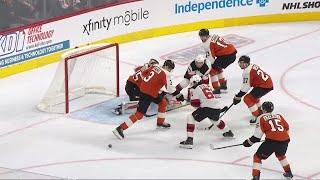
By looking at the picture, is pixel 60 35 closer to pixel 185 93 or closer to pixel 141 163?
pixel 185 93

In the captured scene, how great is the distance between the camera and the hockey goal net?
13375 millimetres

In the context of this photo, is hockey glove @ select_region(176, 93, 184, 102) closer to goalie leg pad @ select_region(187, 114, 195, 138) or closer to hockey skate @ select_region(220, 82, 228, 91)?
goalie leg pad @ select_region(187, 114, 195, 138)

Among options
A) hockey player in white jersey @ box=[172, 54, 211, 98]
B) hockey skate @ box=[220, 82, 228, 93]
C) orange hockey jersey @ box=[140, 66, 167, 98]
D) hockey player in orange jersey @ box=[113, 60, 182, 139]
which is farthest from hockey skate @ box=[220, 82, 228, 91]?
orange hockey jersey @ box=[140, 66, 167, 98]

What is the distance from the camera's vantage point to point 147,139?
39.9 feet

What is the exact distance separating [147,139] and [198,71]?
4.71 feet

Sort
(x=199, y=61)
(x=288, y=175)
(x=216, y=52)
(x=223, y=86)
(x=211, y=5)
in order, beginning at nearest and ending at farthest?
(x=288, y=175)
(x=199, y=61)
(x=216, y=52)
(x=223, y=86)
(x=211, y=5)

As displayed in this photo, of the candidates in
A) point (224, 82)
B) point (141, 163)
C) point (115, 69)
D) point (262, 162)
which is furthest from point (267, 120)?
point (115, 69)

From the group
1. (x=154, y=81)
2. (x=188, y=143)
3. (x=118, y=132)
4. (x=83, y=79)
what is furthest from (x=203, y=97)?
(x=83, y=79)

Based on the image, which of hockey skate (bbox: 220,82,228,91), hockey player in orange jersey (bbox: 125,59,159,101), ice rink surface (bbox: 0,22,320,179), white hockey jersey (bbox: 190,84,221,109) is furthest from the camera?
hockey skate (bbox: 220,82,228,91)

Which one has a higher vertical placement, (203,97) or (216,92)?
(203,97)

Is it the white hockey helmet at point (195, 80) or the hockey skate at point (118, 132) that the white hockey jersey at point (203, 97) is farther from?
the hockey skate at point (118, 132)

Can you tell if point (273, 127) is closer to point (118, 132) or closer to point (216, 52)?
point (118, 132)

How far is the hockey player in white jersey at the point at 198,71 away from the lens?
12.8 m

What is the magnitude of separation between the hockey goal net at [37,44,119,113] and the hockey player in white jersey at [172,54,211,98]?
154 centimetres
